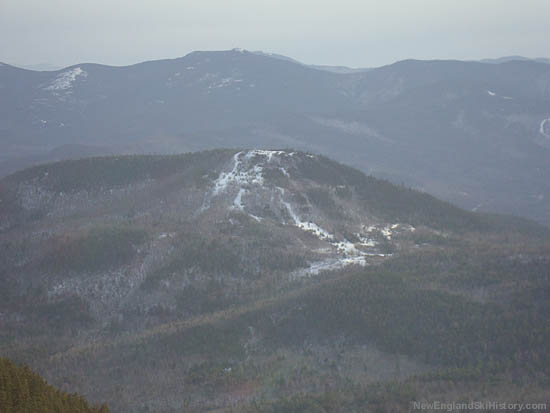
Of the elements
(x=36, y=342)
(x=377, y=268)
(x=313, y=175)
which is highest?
(x=313, y=175)

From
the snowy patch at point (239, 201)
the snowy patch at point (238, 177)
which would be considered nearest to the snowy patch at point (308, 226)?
the snowy patch at point (239, 201)

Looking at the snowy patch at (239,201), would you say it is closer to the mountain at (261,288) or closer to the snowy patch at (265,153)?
the mountain at (261,288)

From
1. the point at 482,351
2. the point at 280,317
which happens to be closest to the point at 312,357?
the point at 280,317

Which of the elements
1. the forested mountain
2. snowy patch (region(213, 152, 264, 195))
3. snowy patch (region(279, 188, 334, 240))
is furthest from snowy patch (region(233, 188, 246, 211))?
the forested mountain

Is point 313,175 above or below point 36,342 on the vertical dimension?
above

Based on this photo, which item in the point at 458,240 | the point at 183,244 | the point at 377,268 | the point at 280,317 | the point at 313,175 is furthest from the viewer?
the point at 313,175

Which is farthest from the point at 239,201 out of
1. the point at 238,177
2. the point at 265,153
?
the point at 265,153

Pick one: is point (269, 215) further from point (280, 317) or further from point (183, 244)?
point (280, 317)

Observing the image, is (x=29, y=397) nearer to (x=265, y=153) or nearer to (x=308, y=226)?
(x=308, y=226)

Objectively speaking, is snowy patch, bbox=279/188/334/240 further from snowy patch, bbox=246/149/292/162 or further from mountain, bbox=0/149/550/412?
snowy patch, bbox=246/149/292/162
